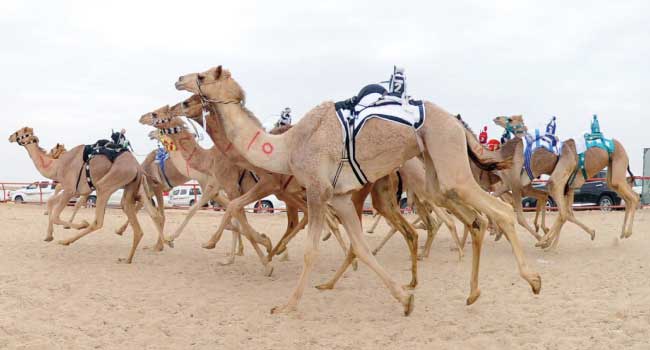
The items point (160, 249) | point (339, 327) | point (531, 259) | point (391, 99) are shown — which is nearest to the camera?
point (339, 327)

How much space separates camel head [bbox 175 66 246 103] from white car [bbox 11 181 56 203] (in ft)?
74.2

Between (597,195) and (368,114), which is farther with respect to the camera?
(597,195)

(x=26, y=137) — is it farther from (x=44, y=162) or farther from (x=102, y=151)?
(x=102, y=151)

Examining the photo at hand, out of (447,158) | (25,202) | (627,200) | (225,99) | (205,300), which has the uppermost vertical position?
(225,99)

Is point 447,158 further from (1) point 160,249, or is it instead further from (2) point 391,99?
(1) point 160,249

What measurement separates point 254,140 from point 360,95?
1.23 metres

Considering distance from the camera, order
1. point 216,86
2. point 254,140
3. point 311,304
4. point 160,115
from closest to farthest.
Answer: point 311,304
point 254,140
point 216,86
point 160,115

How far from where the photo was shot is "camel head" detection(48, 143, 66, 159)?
39.9ft

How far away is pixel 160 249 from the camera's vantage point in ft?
34.7

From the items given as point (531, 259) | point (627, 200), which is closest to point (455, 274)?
point (531, 259)

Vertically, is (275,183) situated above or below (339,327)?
above

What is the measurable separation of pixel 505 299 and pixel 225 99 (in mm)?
3661

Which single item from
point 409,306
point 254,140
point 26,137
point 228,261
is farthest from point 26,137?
point 409,306

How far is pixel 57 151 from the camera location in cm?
1244
